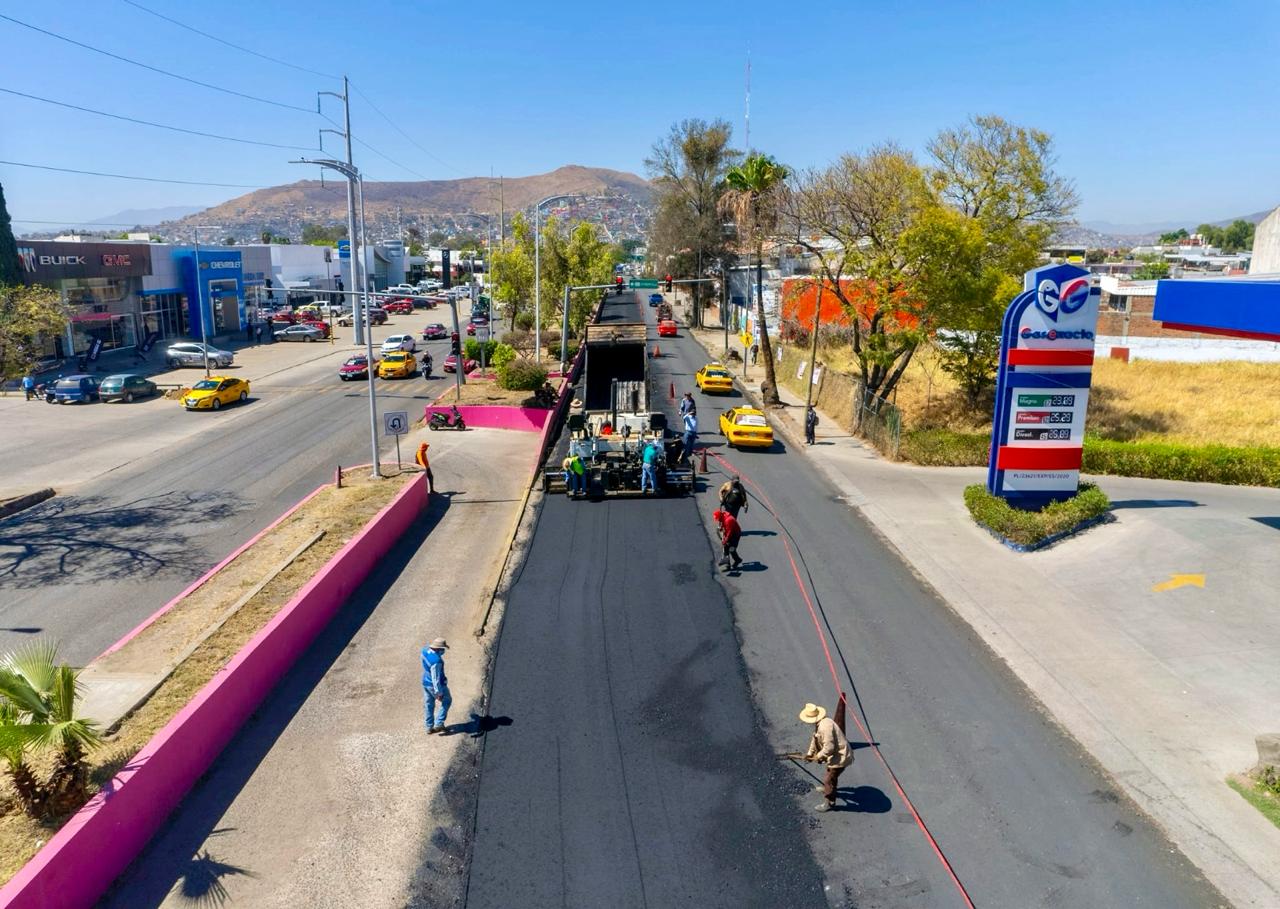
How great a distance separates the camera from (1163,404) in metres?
35.2

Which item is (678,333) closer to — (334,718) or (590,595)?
(590,595)

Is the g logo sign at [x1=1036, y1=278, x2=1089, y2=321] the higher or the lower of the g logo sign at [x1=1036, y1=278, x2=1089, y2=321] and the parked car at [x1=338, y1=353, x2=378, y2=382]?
the higher

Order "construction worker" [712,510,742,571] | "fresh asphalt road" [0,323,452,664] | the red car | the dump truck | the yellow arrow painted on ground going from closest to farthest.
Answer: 1. "fresh asphalt road" [0,323,452,664]
2. the yellow arrow painted on ground
3. "construction worker" [712,510,742,571]
4. the dump truck
5. the red car

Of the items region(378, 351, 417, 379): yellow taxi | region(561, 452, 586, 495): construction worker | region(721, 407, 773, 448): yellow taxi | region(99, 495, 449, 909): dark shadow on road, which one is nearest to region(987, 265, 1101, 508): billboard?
region(721, 407, 773, 448): yellow taxi

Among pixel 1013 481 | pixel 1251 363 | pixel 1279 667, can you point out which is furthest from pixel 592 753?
pixel 1251 363

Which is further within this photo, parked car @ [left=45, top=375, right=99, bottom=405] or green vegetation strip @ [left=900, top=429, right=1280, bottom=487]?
parked car @ [left=45, top=375, right=99, bottom=405]

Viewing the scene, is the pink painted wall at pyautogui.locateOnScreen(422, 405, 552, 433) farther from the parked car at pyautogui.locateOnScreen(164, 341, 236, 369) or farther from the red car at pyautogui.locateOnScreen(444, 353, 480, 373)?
the parked car at pyautogui.locateOnScreen(164, 341, 236, 369)

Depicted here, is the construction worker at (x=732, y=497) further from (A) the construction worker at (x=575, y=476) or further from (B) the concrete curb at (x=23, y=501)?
(B) the concrete curb at (x=23, y=501)

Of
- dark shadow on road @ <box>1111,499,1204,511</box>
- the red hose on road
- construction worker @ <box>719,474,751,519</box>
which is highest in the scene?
construction worker @ <box>719,474,751,519</box>

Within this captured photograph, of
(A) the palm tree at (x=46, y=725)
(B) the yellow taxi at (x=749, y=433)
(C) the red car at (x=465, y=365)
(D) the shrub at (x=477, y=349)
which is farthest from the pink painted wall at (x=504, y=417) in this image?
(A) the palm tree at (x=46, y=725)

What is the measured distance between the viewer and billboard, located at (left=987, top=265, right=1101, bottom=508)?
1989cm

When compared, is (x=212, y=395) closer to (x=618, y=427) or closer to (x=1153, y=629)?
(x=618, y=427)

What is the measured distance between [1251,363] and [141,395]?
5302cm

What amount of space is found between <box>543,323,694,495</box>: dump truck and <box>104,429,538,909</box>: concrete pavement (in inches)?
288
